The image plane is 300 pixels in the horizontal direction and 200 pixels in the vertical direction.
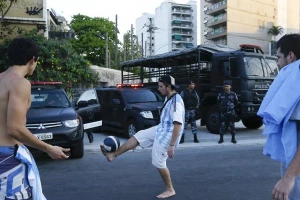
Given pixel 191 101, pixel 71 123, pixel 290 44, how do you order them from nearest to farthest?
pixel 290 44 → pixel 71 123 → pixel 191 101

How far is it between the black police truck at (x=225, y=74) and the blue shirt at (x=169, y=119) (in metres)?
6.78

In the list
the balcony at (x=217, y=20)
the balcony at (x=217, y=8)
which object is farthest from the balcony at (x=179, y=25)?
the balcony at (x=217, y=20)

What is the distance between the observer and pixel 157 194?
5266mm

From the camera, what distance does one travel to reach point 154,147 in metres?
5.02

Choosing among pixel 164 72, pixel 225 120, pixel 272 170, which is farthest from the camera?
pixel 164 72

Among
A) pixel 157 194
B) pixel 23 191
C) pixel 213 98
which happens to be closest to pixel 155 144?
pixel 157 194

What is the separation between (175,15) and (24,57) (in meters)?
115

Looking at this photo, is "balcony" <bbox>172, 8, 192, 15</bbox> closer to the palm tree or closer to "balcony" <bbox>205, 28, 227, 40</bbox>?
"balcony" <bbox>205, 28, 227, 40</bbox>

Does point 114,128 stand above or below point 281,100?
below

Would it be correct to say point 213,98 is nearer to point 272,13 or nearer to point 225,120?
point 225,120

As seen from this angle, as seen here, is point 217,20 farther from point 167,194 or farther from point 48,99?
point 167,194

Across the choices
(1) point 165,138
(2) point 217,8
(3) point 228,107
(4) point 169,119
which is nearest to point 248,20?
(2) point 217,8

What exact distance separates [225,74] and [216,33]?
60261mm

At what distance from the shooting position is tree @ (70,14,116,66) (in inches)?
2235
